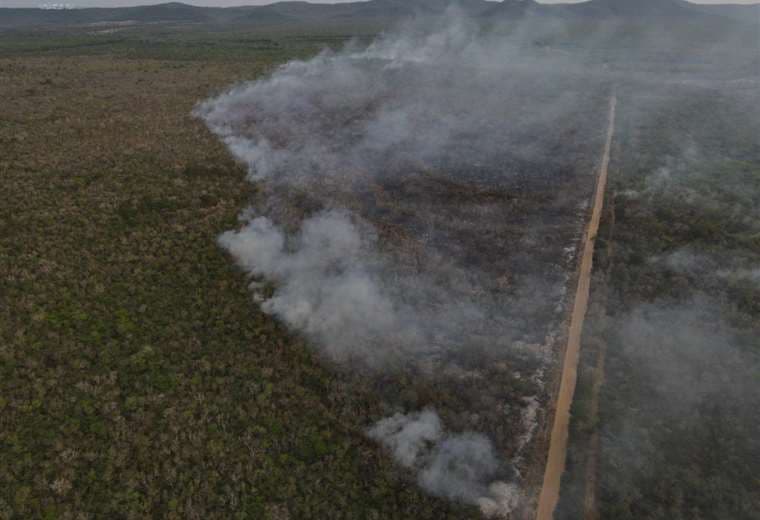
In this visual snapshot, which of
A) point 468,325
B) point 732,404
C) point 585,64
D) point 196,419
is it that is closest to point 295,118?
point 468,325

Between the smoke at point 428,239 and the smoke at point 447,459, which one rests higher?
the smoke at point 428,239

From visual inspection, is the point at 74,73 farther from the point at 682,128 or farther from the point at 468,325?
the point at 682,128

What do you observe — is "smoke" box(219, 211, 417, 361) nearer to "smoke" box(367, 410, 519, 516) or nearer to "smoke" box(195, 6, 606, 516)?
"smoke" box(195, 6, 606, 516)

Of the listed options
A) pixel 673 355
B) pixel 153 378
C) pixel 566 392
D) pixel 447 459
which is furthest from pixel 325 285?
pixel 673 355

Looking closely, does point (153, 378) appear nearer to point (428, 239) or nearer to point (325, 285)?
point (325, 285)

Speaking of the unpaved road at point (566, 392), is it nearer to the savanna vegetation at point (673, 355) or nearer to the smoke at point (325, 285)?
the savanna vegetation at point (673, 355)

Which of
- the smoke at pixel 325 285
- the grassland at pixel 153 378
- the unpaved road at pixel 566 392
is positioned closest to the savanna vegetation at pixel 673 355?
the unpaved road at pixel 566 392

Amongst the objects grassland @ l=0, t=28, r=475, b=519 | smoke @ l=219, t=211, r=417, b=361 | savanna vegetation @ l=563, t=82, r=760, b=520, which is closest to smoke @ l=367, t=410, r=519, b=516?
grassland @ l=0, t=28, r=475, b=519
